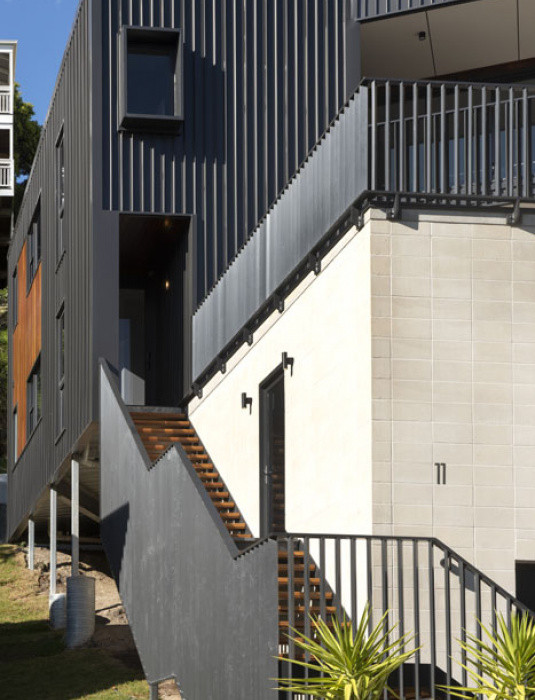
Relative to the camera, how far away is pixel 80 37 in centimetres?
2288

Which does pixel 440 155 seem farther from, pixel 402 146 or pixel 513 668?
pixel 513 668

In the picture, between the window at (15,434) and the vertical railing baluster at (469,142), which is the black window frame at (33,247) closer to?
the window at (15,434)

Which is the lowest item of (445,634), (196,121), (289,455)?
(445,634)

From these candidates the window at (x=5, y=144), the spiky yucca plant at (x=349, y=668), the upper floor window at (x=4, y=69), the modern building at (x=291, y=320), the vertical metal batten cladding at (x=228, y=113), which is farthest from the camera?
the upper floor window at (x=4, y=69)

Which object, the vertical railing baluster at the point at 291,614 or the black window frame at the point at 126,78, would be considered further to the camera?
the black window frame at the point at 126,78

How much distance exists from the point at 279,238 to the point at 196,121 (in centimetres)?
663

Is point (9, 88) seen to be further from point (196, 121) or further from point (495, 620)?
point (495, 620)

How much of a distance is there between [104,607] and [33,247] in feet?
25.1

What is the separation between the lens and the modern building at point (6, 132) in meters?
50.8

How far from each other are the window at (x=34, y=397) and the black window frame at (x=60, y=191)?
12.6 ft

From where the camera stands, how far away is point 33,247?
3008 cm

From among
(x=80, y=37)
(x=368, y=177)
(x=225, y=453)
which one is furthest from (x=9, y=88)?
(x=368, y=177)

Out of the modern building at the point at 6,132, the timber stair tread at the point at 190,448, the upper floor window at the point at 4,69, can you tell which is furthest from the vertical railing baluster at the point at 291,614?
the upper floor window at the point at 4,69

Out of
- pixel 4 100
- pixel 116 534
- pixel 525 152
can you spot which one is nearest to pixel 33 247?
pixel 116 534
